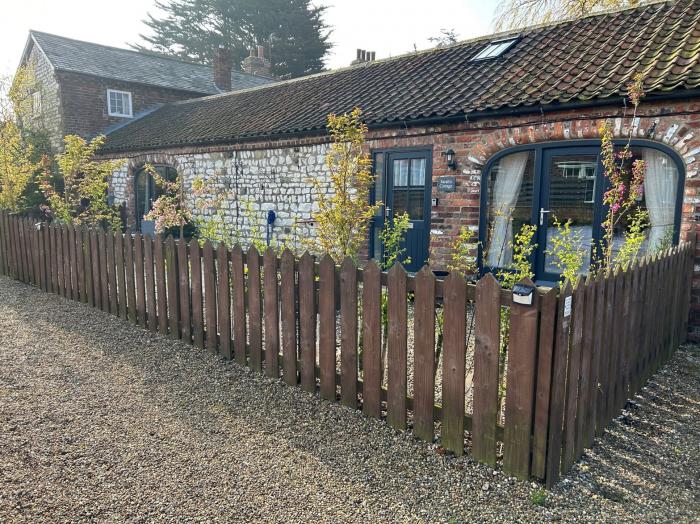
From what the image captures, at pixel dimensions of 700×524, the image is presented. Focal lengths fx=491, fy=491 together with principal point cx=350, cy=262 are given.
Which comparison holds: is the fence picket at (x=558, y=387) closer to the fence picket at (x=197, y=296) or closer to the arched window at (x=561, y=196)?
the fence picket at (x=197, y=296)

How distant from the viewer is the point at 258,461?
9.68 ft

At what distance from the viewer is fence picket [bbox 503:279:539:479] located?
2.67m

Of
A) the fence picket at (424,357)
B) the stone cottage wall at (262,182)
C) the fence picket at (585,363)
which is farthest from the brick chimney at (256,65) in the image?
the fence picket at (585,363)

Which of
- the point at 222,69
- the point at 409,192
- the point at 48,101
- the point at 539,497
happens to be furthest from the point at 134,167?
the point at 539,497

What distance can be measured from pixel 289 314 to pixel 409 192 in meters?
5.47

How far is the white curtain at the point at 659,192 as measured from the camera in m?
6.50

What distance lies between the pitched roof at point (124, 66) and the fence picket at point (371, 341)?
1795 cm

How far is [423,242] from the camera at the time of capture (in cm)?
885

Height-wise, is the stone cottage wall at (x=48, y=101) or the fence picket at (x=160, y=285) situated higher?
the stone cottage wall at (x=48, y=101)

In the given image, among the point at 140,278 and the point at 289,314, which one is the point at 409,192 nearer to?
the point at 140,278

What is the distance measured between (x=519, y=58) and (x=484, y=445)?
8.11m

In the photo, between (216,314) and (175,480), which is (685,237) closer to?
(216,314)

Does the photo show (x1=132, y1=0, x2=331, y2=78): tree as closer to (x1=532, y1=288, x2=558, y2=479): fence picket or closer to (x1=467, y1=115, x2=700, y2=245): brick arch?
(x1=467, y1=115, x2=700, y2=245): brick arch

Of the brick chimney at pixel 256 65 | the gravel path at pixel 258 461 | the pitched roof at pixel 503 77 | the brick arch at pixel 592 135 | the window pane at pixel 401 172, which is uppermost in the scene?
the brick chimney at pixel 256 65
